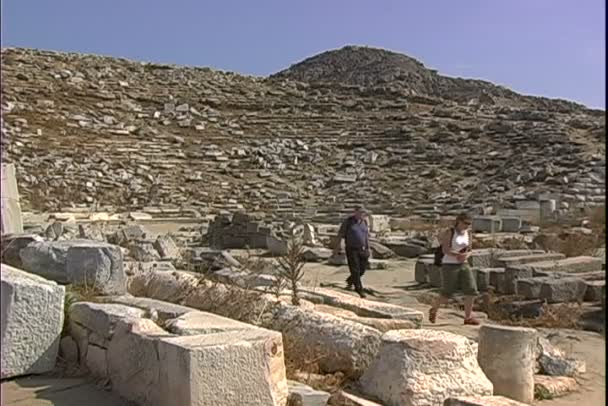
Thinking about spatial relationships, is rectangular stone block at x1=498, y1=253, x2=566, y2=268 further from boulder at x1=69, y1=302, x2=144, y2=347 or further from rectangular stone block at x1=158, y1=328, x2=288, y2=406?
rectangular stone block at x1=158, y1=328, x2=288, y2=406

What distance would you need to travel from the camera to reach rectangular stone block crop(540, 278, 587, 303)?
10641 millimetres

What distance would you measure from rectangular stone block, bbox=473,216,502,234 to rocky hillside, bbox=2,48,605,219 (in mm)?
3958

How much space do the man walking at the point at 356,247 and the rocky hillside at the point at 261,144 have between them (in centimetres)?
1317

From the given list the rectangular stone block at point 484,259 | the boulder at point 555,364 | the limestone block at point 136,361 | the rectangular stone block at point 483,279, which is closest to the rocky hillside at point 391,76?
the rectangular stone block at point 484,259

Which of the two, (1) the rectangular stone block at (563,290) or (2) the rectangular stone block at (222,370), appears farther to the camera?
(1) the rectangular stone block at (563,290)

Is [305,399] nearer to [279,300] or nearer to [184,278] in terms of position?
[279,300]

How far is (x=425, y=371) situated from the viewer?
16.8 feet

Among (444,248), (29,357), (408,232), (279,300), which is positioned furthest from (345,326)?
(408,232)

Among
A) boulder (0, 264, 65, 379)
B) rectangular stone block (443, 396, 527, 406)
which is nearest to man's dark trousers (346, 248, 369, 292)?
boulder (0, 264, 65, 379)

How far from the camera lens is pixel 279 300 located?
6848mm

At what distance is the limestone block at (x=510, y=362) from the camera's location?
5930 mm

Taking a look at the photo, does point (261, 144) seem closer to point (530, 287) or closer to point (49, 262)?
point (530, 287)

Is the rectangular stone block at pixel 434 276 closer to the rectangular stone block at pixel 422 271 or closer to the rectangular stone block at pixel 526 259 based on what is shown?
the rectangular stone block at pixel 422 271

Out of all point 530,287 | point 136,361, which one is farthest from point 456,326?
point 136,361
